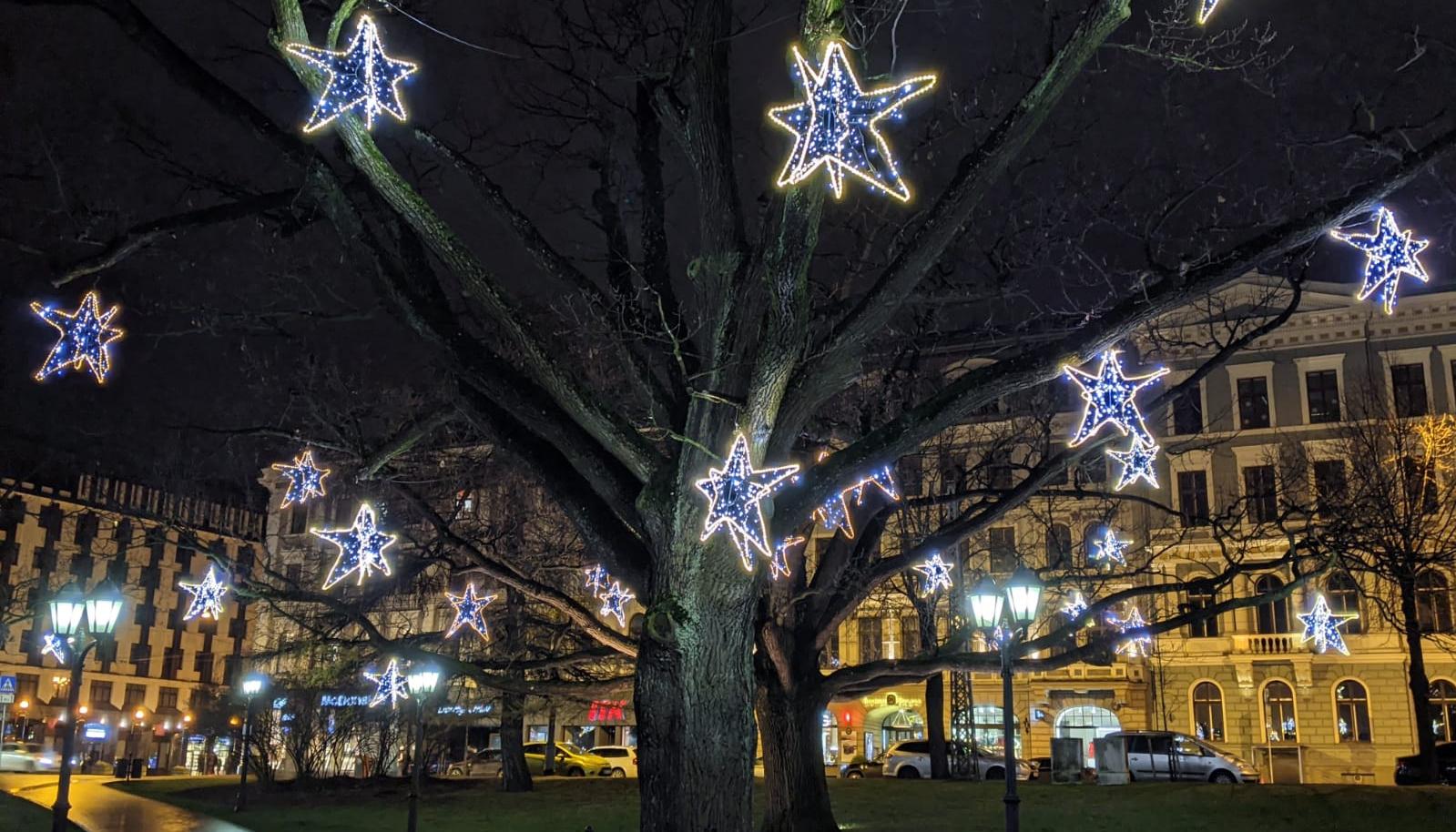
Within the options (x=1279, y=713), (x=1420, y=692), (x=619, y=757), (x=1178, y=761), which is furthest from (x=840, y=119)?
(x=1279, y=713)

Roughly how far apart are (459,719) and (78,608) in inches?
681

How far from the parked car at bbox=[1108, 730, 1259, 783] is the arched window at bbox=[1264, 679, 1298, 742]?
490 inches

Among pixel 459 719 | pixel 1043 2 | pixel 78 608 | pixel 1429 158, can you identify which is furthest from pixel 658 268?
pixel 459 719

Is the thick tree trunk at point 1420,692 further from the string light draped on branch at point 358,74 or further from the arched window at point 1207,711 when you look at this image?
the string light draped on branch at point 358,74

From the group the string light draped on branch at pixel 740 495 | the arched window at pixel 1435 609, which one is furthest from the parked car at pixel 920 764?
the string light draped on branch at pixel 740 495

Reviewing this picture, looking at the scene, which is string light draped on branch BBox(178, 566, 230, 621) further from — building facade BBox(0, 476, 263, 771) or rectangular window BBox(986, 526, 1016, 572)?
building facade BBox(0, 476, 263, 771)

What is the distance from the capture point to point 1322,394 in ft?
144

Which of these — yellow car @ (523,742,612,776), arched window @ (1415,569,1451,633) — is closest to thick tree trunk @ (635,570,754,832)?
yellow car @ (523,742,612,776)

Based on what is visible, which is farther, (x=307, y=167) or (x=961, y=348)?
(x=961, y=348)

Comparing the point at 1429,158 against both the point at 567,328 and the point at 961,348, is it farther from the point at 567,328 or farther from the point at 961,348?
the point at 567,328

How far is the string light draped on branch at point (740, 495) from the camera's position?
804 centimetres

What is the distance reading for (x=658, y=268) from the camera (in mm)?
10852

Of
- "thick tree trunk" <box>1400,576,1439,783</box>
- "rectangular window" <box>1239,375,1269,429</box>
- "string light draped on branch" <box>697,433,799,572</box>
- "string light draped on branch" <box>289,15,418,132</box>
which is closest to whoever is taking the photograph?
"string light draped on branch" <box>289,15,418,132</box>

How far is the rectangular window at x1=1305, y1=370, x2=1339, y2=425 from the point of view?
43500 mm
